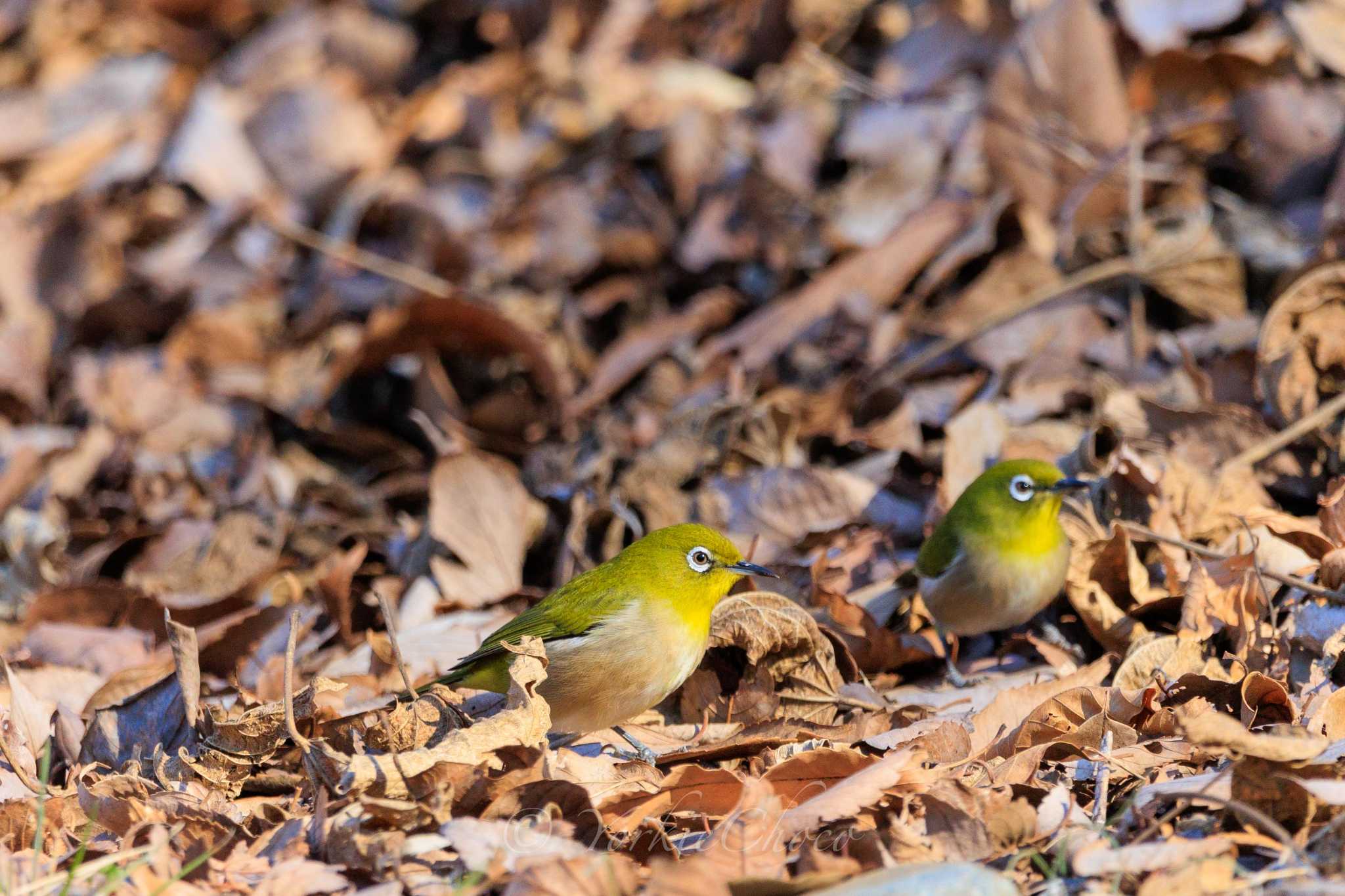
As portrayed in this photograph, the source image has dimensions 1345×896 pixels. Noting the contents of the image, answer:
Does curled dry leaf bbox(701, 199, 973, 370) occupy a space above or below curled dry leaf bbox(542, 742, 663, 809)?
above

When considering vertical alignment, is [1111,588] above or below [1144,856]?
below

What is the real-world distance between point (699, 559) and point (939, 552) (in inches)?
34.6

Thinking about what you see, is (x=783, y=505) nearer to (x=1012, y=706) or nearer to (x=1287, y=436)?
(x=1012, y=706)

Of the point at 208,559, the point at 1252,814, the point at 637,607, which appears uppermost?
the point at 1252,814

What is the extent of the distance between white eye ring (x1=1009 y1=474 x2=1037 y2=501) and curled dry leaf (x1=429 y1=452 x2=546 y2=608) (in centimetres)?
195

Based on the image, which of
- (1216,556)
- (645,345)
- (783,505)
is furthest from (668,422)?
(1216,556)

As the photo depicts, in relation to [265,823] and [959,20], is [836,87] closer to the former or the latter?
[959,20]

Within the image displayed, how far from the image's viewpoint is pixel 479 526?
212 inches

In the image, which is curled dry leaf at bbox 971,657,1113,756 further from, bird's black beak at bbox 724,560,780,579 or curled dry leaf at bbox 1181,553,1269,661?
bird's black beak at bbox 724,560,780,579

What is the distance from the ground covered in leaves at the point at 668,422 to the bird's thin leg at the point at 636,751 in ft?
0.49

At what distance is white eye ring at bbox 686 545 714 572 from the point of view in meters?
4.25

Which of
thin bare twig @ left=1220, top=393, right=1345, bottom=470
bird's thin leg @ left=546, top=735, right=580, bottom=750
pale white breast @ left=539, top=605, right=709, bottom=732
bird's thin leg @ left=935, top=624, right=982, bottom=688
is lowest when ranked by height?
bird's thin leg @ left=546, top=735, right=580, bottom=750

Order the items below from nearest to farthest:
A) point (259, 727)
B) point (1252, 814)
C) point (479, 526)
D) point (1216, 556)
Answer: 1. point (1252, 814)
2. point (259, 727)
3. point (1216, 556)
4. point (479, 526)

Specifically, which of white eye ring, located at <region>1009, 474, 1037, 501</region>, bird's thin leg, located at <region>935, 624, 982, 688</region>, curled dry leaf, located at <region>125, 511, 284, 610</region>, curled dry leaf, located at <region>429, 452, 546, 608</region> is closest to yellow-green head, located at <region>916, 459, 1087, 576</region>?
white eye ring, located at <region>1009, 474, 1037, 501</region>
